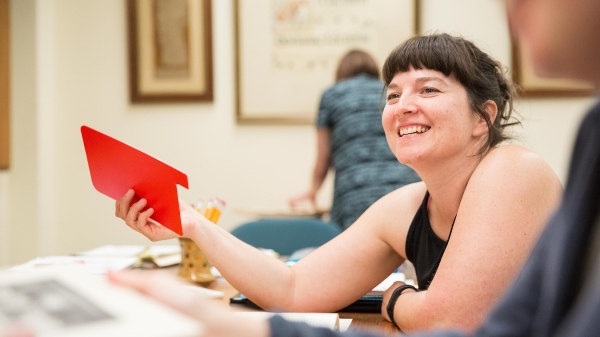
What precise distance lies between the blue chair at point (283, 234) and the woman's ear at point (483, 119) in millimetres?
1065

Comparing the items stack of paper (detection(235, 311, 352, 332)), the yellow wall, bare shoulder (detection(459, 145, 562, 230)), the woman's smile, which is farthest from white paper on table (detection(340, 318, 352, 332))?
the yellow wall

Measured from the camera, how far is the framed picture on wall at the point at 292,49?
3.72m

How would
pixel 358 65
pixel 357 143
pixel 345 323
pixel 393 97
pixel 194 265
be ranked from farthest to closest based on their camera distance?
1. pixel 358 65
2. pixel 357 143
3. pixel 194 265
4. pixel 393 97
5. pixel 345 323

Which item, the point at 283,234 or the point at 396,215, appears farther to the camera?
the point at 283,234

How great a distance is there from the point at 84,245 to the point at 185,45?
1.56 meters

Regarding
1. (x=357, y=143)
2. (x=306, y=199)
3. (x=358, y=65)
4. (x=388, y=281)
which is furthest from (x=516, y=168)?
(x=306, y=199)

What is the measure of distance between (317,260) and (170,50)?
2.72m

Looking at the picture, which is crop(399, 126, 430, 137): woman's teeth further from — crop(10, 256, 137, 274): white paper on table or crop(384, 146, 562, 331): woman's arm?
crop(10, 256, 137, 274): white paper on table

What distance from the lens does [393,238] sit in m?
1.48

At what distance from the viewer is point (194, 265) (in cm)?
166

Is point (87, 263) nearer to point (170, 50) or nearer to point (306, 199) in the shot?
point (306, 199)

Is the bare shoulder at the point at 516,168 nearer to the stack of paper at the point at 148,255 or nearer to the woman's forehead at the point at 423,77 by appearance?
the woman's forehead at the point at 423,77

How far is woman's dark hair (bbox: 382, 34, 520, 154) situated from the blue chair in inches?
41.6

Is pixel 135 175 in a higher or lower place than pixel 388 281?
higher
